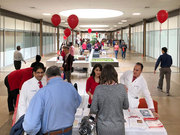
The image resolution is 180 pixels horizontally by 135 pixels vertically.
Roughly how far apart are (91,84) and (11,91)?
2.39 meters

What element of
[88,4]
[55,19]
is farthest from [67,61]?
[88,4]

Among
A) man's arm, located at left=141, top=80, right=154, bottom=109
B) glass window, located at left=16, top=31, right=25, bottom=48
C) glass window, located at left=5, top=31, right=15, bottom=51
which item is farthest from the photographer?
glass window, located at left=16, top=31, right=25, bottom=48

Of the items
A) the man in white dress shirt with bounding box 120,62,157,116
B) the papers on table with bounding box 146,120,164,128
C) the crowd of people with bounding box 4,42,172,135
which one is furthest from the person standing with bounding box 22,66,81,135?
the man in white dress shirt with bounding box 120,62,157,116

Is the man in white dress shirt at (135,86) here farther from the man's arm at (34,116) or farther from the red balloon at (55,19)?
the red balloon at (55,19)

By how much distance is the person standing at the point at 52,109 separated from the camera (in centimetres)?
232

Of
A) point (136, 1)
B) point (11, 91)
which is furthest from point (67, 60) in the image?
point (136, 1)

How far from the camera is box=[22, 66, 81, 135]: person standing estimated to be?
2324mm

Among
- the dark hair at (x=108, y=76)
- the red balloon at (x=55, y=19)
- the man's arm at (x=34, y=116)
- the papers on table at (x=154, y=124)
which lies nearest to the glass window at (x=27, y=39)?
the red balloon at (x=55, y=19)

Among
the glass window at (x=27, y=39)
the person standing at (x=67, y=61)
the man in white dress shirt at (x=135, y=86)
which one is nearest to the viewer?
the man in white dress shirt at (x=135, y=86)

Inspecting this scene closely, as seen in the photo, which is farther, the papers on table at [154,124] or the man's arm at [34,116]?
the papers on table at [154,124]

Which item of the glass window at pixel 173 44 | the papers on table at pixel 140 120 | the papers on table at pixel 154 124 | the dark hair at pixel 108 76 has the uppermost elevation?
the glass window at pixel 173 44

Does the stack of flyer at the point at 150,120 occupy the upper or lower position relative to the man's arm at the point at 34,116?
lower

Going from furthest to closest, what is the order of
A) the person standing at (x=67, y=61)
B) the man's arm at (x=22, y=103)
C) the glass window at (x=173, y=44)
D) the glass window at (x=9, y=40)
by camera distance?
the glass window at (x=173, y=44) → the glass window at (x=9, y=40) → the person standing at (x=67, y=61) → the man's arm at (x=22, y=103)

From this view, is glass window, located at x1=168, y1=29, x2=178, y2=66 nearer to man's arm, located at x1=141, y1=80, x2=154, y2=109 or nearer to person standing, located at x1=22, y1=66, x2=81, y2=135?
man's arm, located at x1=141, y1=80, x2=154, y2=109
